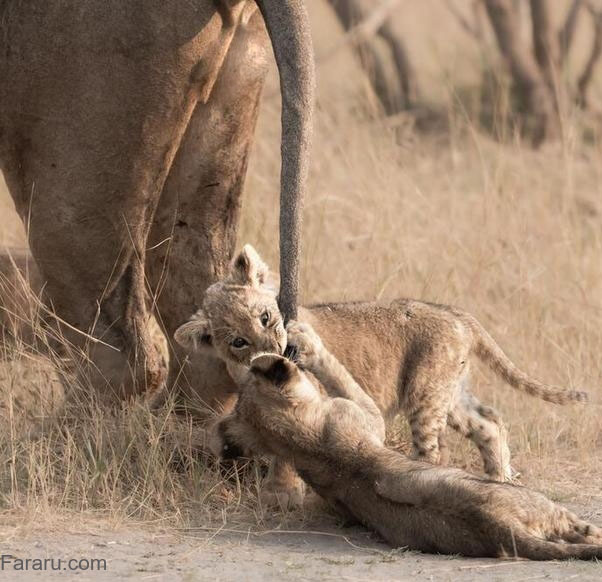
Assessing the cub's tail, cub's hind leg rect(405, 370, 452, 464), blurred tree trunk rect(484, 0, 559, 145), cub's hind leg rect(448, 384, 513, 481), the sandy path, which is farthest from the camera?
blurred tree trunk rect(484, 0, 559, 145)

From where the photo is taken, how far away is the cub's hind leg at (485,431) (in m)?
5.12

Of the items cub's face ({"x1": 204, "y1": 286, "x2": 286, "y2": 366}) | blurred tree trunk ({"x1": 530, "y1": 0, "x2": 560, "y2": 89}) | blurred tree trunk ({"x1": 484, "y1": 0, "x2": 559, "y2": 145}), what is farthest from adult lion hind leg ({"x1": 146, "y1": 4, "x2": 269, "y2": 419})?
blurred tree trunk ({"x1": 484, "y1": 0, "x2": 559, "y2": 145})

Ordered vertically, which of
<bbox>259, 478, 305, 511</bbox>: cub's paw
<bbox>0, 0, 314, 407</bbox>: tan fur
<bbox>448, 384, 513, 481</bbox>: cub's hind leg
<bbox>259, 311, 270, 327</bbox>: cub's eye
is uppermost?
<bbox>0, 0, 314, 407</bbox>: tan fur

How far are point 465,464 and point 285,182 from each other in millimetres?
1331

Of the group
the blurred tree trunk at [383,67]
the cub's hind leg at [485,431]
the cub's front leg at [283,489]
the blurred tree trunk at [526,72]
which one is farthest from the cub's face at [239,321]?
the blurred tree trunk at [526,72]

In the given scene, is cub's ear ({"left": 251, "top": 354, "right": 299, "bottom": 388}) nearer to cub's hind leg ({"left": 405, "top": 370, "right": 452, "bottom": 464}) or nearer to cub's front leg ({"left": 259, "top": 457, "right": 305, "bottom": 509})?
cub's front leg ({"left": 259, "top": 457, "right": 305, "bottom": 509})

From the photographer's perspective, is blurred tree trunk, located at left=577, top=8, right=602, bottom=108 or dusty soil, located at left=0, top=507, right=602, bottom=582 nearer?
dusty soil, located at left=0, top=507, right=602, bottom=582

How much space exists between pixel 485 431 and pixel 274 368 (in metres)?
1.04

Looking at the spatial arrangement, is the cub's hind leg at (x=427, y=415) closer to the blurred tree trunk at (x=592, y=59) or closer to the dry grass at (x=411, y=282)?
the dry grass at (x=411, y=282)

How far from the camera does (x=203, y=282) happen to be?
5.50m

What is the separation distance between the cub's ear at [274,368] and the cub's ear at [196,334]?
38 centimetres

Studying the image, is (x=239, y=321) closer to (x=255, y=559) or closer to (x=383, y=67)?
(x=255, y=559)

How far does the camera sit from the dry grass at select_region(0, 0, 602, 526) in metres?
4.85

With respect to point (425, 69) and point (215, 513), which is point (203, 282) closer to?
point (215, 513)
